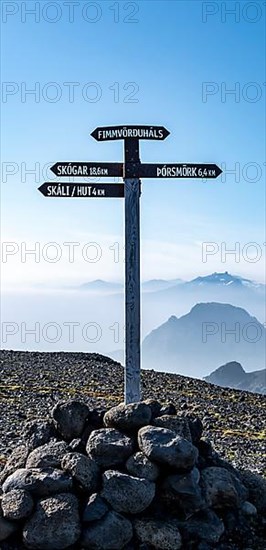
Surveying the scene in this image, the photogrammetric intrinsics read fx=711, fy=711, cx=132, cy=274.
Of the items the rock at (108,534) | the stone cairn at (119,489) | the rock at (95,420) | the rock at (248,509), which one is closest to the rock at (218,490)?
the stone cairn at (119,489)

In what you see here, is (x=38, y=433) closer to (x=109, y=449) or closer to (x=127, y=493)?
(x=109, y=449)

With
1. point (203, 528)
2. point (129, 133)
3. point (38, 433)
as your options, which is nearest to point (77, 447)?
point (38, 433)

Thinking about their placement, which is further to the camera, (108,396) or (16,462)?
(108,396)

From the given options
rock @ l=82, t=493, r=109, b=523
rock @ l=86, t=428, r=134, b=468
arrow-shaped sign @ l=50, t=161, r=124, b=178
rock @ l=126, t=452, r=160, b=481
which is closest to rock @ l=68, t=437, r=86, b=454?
rock @ l=86, t=428, r=134, b=468

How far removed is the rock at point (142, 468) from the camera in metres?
6.31

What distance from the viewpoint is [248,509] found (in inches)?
265

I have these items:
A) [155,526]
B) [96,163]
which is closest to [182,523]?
[155,526]

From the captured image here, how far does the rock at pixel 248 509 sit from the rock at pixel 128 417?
1206 mm

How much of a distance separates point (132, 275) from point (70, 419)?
2.25 m

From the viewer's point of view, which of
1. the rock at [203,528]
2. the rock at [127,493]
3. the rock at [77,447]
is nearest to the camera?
the rock at [127,493]

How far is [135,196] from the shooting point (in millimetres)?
8477

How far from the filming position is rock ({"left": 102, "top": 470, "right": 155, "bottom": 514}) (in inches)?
240

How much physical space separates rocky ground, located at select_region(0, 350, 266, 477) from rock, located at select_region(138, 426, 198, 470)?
1990 mm

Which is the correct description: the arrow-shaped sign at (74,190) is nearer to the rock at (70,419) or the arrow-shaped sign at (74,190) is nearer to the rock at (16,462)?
the rock at (70,419)
